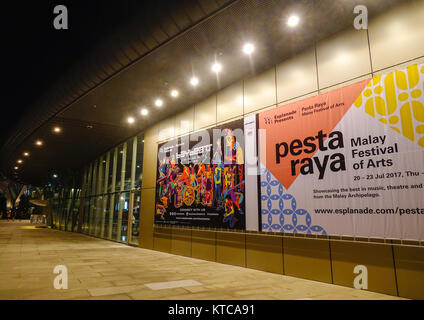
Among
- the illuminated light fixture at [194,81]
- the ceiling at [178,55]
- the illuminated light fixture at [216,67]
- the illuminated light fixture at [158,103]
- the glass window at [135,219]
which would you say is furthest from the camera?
the glass window at [135,219]

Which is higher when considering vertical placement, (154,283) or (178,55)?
(178,55)

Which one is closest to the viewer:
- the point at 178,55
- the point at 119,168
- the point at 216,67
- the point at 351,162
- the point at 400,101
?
the point at 400,101

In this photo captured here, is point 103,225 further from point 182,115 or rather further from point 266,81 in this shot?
point 266,81

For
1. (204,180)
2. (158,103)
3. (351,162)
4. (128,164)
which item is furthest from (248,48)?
(128,164)

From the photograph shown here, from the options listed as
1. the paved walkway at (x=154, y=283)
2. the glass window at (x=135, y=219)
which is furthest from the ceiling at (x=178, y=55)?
the paved walkway at (x=154, y=283)

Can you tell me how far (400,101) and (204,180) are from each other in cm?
482

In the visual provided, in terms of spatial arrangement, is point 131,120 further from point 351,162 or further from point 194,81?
point 351,162

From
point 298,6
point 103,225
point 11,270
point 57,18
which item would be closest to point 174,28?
point 298,6

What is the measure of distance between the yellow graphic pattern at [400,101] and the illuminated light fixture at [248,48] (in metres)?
2.53

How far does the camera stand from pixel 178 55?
6.13 m

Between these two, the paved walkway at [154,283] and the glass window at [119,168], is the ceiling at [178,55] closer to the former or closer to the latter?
the glass window at [119,168]

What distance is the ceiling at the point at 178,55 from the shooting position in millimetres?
4824

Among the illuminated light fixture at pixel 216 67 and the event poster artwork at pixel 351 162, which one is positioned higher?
the illuminated light fixture at pixel 216 67

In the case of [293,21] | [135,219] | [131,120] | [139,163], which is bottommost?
[135,219]
